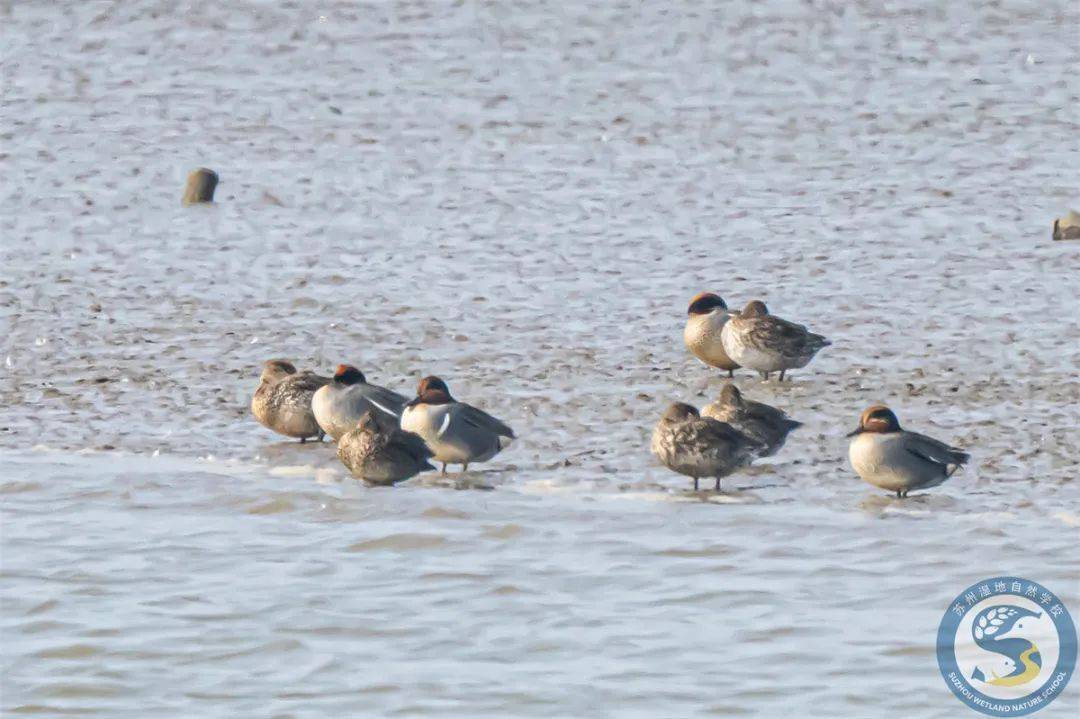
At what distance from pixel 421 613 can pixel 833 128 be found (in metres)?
13.4

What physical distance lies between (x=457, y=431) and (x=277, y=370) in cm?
175

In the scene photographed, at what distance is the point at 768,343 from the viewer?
13.4m

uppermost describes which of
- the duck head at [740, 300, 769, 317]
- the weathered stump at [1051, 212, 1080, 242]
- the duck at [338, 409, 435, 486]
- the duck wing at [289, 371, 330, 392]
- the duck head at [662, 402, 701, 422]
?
the weathered stump at [1051, 212, 1080, 242]

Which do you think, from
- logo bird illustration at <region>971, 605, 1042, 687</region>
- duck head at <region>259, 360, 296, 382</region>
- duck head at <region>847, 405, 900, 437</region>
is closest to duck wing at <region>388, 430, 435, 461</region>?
duck head at <region>259, 360, 296, 382</region>

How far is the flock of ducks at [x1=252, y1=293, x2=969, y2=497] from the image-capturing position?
10930 millimetres

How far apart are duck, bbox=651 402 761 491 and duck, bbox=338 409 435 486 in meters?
1.25

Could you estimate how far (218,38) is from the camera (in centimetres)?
2700

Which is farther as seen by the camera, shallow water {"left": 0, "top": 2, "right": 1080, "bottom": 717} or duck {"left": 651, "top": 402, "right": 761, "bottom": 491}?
duck {"left": 651, "top": 402, "right": 761, "bottom": 491}

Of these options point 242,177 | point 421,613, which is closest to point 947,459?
point 421,613

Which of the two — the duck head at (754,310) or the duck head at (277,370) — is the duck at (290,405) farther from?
the duck head at (754,310)

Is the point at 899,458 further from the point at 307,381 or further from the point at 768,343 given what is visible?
the point at 307,381

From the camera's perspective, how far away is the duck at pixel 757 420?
38.4ft

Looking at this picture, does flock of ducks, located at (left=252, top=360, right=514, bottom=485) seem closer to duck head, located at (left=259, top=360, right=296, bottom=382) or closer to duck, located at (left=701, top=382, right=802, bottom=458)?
duck head, located at (left=259, top=360, right=296, bottom=382)

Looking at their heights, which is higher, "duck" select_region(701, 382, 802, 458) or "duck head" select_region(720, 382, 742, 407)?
"duck head" select_region(720, 382, 742, 407)
